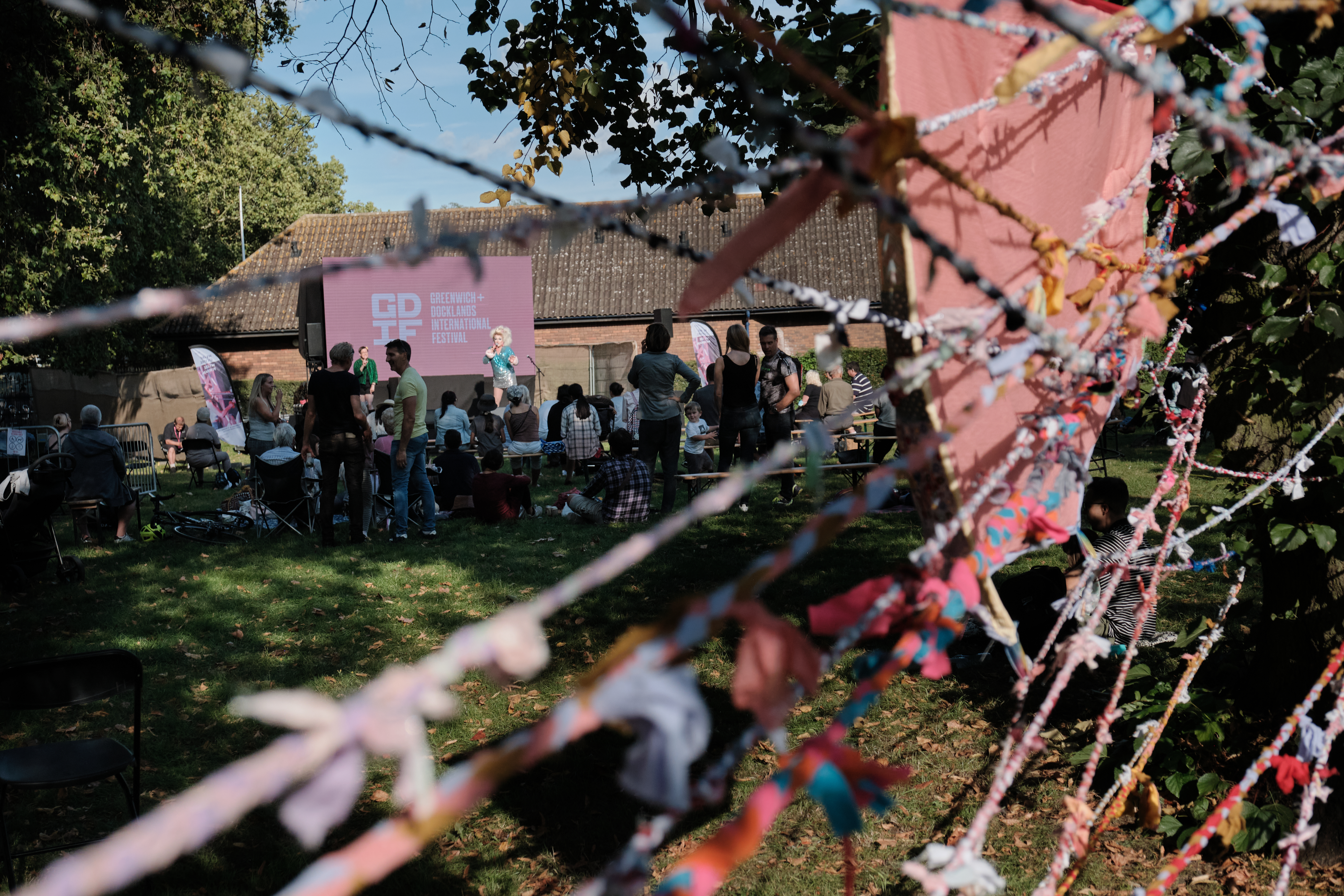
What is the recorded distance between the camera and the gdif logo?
68.7 ft

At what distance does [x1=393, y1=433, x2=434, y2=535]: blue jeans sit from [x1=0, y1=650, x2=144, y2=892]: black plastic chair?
5.65 m

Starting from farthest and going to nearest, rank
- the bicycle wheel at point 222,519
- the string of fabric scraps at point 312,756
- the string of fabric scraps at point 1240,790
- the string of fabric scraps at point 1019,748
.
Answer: the bicycle wheel at point 222,519
the string of fabric scraps at point 1240,790
the string of fabric scraps at point 1019,748
the string of fabric scraps at point 312,756

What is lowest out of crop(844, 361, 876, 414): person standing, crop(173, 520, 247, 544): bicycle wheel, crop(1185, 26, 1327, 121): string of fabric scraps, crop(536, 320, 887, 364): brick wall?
crop(173, 520, 247, 544): bicycle wheel

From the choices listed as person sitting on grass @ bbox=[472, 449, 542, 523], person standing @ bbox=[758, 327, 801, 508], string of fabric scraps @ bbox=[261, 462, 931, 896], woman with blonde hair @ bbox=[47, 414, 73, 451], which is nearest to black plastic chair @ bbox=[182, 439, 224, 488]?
woman with blonde hair @ bbox=[47, 414, 73, 451]

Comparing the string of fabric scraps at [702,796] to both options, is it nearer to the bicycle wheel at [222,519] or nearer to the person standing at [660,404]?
the person standing at [660,404]

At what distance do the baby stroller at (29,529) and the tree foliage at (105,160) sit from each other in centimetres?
357

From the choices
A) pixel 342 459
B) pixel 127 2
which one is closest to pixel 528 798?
pixel 342 459

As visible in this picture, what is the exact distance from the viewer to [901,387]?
1.34 m

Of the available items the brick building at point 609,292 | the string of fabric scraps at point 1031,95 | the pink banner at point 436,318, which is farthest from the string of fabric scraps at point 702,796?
the brick building at point 609,292

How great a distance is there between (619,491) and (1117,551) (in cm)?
596

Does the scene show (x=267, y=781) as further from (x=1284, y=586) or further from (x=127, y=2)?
(x=127, y=2)

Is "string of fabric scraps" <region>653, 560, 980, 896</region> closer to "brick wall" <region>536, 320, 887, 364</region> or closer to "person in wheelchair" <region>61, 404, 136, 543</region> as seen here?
"person in wheelchair" <region>61, 404, 136, 543</region>

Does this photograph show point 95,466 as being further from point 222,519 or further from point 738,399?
point 738,399

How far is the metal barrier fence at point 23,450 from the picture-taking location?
38.4 feet
